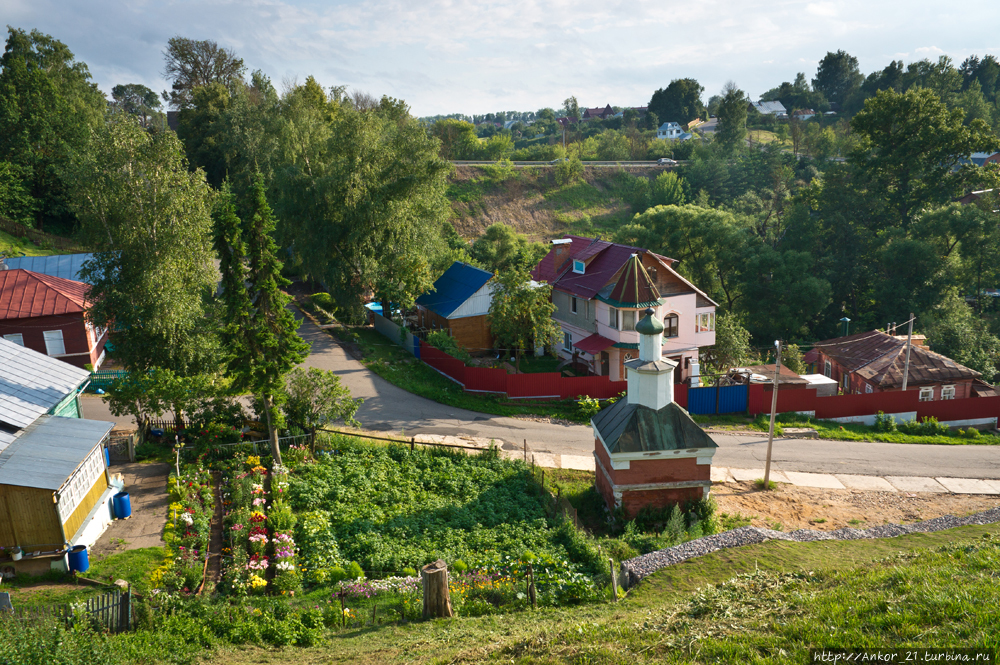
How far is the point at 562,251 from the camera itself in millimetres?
40344

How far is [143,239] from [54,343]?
1382 centimetres

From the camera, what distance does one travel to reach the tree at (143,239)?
68.1 feet

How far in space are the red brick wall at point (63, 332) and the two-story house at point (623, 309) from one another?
2437 centimetres

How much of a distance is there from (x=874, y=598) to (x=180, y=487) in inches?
637

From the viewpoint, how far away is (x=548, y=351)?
37750mm

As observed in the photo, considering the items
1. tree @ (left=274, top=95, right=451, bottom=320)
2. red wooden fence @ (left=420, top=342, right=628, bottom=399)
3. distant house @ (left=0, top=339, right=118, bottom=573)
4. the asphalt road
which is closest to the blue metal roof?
tree @ (left=274, top=95, right=451, bottom=320)

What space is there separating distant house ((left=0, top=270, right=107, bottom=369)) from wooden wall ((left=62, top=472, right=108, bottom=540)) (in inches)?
647

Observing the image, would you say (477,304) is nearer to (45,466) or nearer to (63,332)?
(63,332)

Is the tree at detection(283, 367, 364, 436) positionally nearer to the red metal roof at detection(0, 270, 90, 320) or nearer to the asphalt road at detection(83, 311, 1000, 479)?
the asphalt road at detection(83, 311, 1000, 479)

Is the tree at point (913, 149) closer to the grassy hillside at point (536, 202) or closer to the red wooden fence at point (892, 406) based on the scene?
the grassy hillside at point (536, 202)

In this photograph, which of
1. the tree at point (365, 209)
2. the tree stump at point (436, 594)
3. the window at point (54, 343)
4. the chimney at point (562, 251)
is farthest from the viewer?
the chimney at point (562, 251)

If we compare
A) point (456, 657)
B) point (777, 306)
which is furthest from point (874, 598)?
point (777, 306)

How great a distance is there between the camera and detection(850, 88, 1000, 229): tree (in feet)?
164

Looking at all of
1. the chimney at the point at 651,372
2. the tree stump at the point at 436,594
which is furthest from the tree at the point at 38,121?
the tree stump at the point at 436,594
